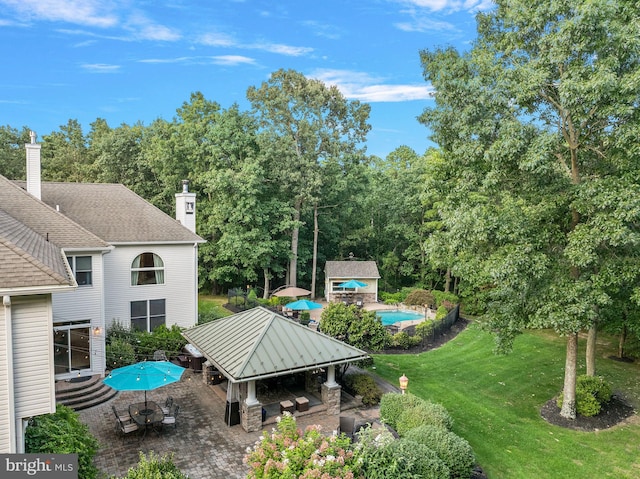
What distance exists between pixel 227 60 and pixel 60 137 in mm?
27852

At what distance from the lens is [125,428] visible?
1087cm

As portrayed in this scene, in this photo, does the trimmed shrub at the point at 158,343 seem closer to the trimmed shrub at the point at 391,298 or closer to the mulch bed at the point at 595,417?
the mulch bed at the point at 595,417

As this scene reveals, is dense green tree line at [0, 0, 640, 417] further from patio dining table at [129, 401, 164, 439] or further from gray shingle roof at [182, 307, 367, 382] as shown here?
patio dining table at [129, 401, 164, 439]

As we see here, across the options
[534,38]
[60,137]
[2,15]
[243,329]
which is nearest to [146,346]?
[243,329]

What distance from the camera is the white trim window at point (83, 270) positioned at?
15.1 m

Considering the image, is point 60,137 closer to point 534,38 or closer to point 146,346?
point 146,346

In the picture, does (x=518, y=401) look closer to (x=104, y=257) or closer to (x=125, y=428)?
(x=125, y=428)

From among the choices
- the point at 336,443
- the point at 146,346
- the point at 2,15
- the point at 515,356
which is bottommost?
the point at 515,356

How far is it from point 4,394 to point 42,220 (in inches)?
389

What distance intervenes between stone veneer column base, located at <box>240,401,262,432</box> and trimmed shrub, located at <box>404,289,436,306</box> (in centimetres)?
1999

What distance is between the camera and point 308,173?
31.3 meters

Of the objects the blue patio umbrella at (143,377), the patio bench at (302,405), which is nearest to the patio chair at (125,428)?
the blue patio umbrella at (143,377)

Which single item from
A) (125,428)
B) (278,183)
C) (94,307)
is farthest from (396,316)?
(125,428)

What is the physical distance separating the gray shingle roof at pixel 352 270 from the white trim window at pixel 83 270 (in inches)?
770
